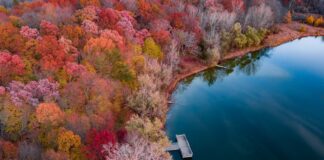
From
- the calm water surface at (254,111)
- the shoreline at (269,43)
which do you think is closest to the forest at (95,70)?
the shoreline at (269,43)

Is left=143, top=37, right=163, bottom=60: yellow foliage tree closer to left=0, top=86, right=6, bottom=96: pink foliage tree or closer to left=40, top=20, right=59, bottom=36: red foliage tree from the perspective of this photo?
left=40, top=20, right=59, bottom=36: red foliage tree

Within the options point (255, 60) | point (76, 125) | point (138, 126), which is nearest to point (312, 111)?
Answer: point (255, 60)

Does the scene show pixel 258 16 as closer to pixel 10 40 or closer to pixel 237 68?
pixel 237 68

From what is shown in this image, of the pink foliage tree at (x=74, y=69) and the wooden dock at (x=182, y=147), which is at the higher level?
the pink foliage tree at (x=74, y=69)

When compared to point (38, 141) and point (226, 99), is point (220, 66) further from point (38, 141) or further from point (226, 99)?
point (38, 141)

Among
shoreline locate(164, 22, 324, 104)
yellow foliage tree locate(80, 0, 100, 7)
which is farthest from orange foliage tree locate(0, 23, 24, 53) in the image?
shoreline locate(164, 22, 324, 104)

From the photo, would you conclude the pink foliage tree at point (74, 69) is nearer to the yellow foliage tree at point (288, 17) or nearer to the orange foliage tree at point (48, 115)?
the orange foliage tree at point (48, 115)
